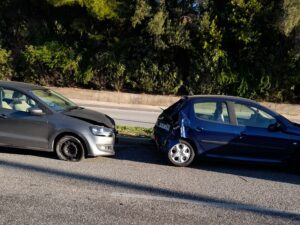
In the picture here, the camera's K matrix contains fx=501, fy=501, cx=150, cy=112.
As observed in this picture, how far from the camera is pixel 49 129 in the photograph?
919 cm

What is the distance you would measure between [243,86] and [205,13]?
160 inches

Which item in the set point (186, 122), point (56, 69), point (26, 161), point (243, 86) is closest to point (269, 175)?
point (186, 122)

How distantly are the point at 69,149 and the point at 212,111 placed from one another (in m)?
2.82

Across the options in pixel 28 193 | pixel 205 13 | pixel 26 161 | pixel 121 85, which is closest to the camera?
pixel 28 193

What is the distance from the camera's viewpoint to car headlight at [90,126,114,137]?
30.1ft

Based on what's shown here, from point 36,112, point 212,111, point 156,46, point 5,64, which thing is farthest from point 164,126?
point 5,64

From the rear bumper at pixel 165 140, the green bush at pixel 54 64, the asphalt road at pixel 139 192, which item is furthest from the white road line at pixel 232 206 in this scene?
the green bush at pixel 54 64

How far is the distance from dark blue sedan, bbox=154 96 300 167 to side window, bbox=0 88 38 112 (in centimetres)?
266

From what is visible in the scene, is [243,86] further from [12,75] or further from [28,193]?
[28,193]

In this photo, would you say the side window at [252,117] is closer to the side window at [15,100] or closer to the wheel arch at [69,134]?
the wheel arch at [69,134]

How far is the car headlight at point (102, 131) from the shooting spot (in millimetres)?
9172

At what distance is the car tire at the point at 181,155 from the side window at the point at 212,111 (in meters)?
0.66

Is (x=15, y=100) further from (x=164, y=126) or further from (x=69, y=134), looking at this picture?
(x=164, y=126)

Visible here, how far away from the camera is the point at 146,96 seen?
25062 mm
